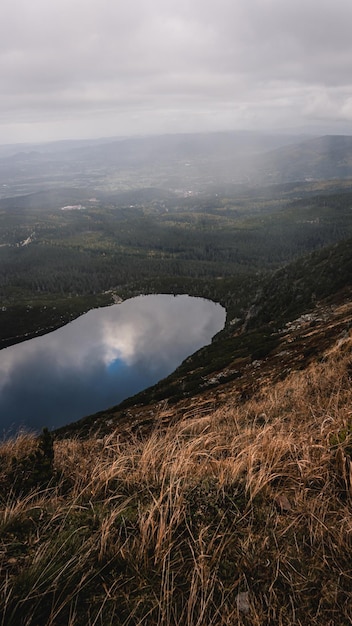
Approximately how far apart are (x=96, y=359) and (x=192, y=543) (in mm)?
131676

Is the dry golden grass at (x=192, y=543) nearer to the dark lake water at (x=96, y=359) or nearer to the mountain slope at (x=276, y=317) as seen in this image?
the mountain slope at (x=276, y=317)

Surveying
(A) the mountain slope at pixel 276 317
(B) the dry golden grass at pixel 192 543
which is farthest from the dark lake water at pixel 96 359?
(B) the dry golden grass at pixel 192 543

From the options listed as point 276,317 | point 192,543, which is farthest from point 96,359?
point 192,543

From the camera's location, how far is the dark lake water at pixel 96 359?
10362cm

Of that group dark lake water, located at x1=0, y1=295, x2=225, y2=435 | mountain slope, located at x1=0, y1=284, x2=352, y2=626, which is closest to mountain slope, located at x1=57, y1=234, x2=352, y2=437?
mountain slope, located at x1=0, y1=284, x2=352, y2=626

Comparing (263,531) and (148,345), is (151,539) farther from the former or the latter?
(148,345)

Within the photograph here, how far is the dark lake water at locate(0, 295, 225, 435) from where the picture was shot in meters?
104

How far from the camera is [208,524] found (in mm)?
3256

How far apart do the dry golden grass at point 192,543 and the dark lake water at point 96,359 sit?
85.2 meters

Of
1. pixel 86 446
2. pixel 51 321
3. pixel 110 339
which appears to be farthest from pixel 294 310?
pixel 51 321

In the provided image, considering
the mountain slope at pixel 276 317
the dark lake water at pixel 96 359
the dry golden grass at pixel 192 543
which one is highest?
the dry golden grass at pixel 192 543

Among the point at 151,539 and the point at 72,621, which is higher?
the point at 72,621

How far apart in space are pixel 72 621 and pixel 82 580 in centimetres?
28

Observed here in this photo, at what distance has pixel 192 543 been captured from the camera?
10.0 ft
